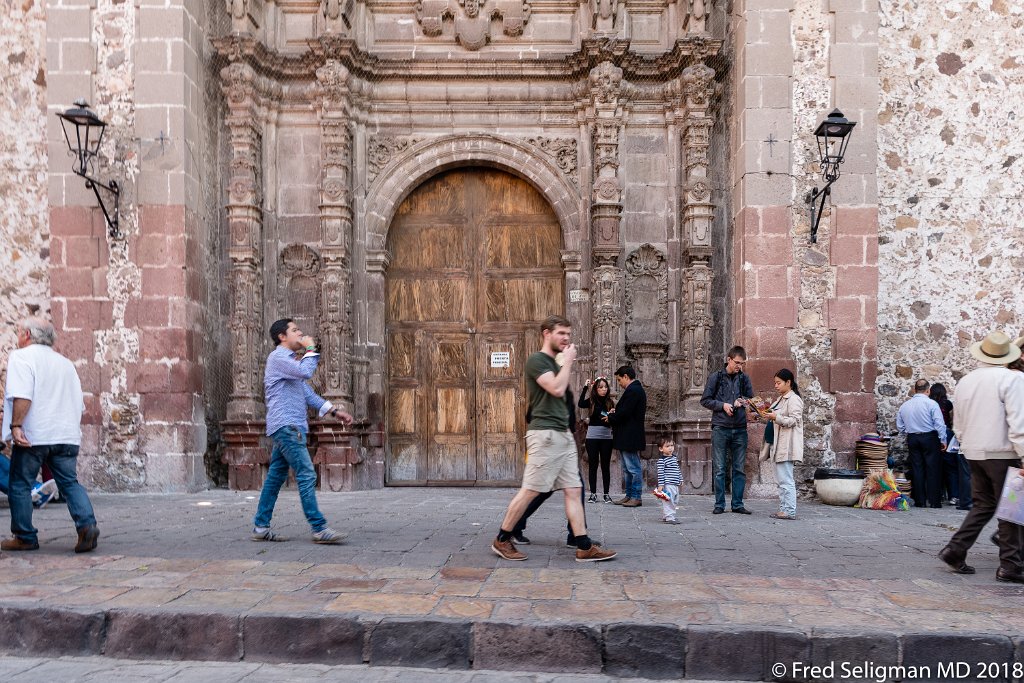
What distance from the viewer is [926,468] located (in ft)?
33.6

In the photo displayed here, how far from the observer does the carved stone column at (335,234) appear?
1120 centimetres

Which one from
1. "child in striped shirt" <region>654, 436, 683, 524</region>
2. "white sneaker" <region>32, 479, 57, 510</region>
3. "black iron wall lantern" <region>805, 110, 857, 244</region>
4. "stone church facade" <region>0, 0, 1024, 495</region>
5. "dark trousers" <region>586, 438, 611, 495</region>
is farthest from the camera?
"stone church facade" <region>0, 0, 1024, 495</region>

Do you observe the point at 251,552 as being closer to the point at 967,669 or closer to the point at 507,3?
the point at 967,669

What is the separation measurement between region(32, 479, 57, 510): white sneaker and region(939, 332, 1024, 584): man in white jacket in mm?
8005

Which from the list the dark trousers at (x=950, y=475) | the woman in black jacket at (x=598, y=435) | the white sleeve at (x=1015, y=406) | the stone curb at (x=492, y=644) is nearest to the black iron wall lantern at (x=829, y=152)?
the dark trousers at (x=950, y=475)

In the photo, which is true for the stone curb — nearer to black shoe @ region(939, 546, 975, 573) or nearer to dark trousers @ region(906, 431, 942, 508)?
black shoe @ region(939, 546, 975, 573)

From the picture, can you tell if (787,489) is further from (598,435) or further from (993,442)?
(993,442)

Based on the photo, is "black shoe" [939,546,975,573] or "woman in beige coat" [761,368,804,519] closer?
"black shoe" [939,546,975,573]

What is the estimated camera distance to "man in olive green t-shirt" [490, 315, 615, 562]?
5.86 meters

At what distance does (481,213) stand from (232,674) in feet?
28.1

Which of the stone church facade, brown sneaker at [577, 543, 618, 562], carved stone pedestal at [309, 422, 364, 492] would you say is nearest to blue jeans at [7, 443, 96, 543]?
brown sneaker at [577, 543, 618, 562]

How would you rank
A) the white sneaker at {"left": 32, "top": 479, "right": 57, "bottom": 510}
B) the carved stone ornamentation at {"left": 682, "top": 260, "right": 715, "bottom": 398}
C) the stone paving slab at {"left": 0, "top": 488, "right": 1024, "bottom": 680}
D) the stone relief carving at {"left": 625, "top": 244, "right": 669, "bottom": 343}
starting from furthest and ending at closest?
the stone relief carving at {"left": 625, "top": 244, "right": 669, "bottom": 343}
the carved stone ornamentation at {"left": 682, "top": 260, "right": 715, "bottom": 398}
the white sneaker at {"left": 32, "top": 479, "right": 57, "bottom": 510}
the stone paving slab at {"left": 0, "top": 488, "right": 1024, "bottom": 680}

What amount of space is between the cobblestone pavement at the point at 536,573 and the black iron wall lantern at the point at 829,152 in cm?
382

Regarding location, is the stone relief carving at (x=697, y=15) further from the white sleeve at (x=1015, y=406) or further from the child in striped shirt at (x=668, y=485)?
the white sleeve at (x=1015, y=406)
